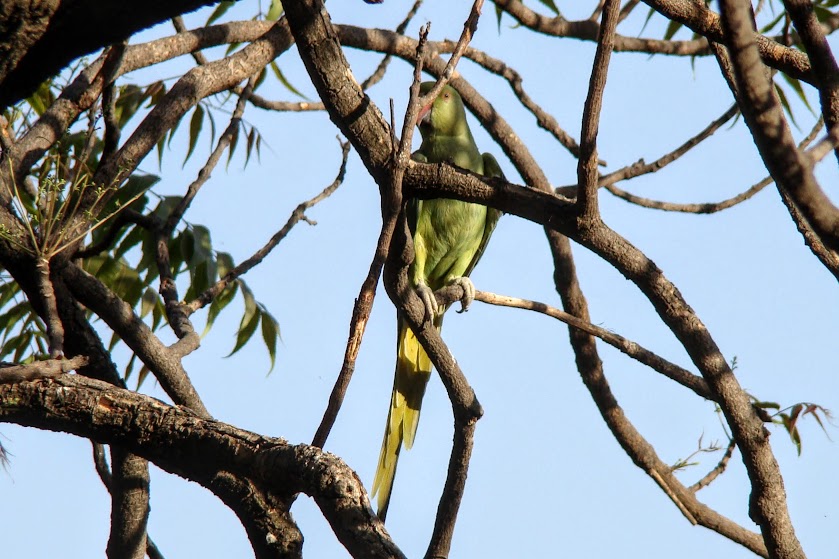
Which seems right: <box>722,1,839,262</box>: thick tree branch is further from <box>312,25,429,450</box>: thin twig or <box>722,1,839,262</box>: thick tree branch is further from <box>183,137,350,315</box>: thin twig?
<box>183,137,350,315</box>: thin twig

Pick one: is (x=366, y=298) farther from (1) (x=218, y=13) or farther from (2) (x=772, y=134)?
(1) (x=218, y=13)

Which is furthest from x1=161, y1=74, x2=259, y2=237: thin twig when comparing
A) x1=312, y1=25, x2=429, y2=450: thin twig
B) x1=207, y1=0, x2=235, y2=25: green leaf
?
x1=312, y1=25, x2=429, y2=450: thin twig

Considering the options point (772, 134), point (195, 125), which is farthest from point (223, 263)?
point (772, 134)

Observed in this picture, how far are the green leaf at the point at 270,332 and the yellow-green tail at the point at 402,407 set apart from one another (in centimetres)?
51

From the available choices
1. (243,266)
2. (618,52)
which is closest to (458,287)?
(243,266)

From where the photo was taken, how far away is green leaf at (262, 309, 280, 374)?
3246mm

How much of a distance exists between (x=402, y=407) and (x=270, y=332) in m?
0.60

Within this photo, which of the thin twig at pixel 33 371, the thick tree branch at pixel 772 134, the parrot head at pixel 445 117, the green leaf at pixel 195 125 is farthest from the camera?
the parrot head at pixel 445 117

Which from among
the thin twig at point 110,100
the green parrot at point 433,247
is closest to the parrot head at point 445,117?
the green parrot at point 433,247

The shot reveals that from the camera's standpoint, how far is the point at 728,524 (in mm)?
2881

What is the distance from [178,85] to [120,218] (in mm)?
556

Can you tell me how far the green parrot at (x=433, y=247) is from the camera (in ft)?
10.5

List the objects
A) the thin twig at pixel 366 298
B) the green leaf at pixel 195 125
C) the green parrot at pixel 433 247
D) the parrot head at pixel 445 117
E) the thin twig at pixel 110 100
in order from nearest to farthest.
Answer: the thin twig at pixel 366 298 → the thin twig at pixel 110 100 → the green parrot at pixel 433 247 → the green leaf at pixel 195 125 → the parrot head at pixel 445 117

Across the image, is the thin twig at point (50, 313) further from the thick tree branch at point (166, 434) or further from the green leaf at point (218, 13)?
the green leaf at point (218, 13)
